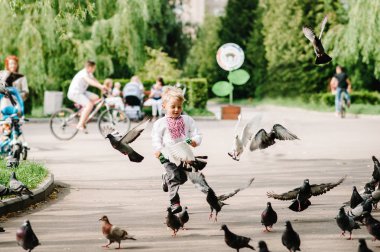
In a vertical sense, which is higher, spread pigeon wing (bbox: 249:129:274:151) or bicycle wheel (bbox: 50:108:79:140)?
spread pigeon wing (bbox: 249:129:274:151)

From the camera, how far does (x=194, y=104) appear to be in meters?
34.0

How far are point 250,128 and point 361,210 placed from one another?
1263mm

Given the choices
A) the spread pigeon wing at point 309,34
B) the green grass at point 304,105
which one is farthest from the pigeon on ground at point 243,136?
the green grass at point 304,105

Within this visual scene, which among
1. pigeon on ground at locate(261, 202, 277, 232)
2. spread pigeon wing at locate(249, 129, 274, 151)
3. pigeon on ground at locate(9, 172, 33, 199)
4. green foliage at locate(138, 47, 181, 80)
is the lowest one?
green foliage at locate(138, 47, 181, 80)

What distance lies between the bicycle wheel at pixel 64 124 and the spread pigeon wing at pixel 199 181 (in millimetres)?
12152

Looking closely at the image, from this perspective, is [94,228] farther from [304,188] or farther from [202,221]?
[304,188]

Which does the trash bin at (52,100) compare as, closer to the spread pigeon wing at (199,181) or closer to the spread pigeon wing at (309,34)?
the spread pigeon wing at (309,34)

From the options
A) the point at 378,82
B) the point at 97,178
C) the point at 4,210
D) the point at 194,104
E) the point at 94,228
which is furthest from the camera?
the point at 378,82

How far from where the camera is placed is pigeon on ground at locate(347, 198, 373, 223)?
7.35 metres

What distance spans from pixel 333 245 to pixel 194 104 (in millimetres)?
27146

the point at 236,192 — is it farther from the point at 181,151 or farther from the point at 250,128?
the point at 181,151

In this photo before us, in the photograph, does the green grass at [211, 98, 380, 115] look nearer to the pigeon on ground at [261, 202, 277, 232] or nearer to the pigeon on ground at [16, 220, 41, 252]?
the pigeon on ground at [261, 202, 277, 232]

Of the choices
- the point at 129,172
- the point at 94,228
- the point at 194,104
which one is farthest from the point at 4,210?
the point at 194,104

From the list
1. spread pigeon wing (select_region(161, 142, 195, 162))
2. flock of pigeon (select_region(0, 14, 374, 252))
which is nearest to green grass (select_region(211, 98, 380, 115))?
flock of pigeon (select_region(0, 14, 374, 252))
